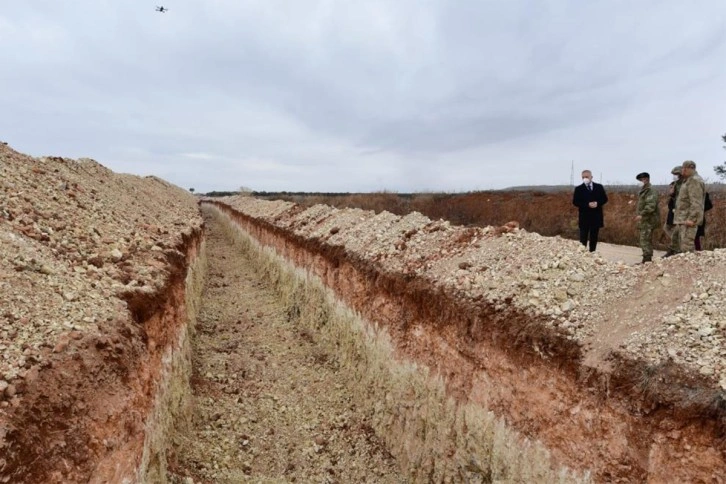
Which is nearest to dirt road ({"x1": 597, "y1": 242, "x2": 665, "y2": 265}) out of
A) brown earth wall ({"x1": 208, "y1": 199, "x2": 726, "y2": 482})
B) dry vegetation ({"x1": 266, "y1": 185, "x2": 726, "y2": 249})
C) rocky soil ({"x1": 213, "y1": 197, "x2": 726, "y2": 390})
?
dry vegetation ({"x1": 266, "y1": 185, "x2": 726, "y2": 249})

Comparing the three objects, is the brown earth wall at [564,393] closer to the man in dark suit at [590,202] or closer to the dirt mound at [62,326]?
the dirt mound at [62,326]

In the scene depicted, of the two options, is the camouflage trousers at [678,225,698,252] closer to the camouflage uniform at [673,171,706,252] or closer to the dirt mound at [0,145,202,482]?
the camouflage uniform at [673,171,706,252]

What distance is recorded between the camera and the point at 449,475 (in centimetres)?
538

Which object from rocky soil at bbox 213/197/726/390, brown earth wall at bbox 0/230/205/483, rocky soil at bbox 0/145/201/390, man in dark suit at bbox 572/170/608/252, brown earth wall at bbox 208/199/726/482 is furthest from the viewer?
man in dark suit at bbox 572/170/608/252

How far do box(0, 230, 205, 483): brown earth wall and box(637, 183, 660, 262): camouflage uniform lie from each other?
9150 millimetres

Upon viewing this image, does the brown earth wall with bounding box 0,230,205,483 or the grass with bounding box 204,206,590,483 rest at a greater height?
the brown earth wall with bounding box 0,230,205,483

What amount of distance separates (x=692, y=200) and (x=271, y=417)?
8059 millimetres

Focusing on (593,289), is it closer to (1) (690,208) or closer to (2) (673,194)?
(1) (690,208)

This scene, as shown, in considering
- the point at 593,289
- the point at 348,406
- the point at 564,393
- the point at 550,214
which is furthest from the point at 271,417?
the point at 550,214

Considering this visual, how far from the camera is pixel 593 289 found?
16.7 feet

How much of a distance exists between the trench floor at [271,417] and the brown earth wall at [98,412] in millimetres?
1132

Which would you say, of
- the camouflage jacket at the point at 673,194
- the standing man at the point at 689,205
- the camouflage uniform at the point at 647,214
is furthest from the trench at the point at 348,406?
the camouflage jacket at the point at 673,194

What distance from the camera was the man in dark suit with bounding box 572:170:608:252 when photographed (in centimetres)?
941

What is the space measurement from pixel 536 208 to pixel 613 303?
20.3m
